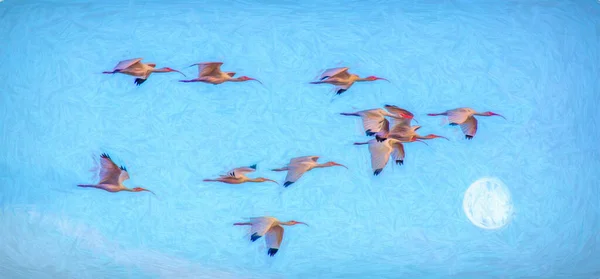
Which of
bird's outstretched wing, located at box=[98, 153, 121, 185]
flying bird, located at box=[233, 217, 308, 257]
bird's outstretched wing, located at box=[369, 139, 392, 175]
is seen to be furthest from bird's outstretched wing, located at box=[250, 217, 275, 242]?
bird's outstretched wing, located at box=[98, 153, 121, 185]

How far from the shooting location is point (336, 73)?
2443 mm

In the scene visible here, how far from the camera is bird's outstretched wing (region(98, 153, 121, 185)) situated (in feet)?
7.95

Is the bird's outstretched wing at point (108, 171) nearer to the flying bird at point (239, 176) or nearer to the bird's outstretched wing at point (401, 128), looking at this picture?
the flying bird at point (239, 176)

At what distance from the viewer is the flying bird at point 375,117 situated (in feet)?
8.01

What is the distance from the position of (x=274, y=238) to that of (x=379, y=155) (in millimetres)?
477

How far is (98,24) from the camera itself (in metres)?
2.47

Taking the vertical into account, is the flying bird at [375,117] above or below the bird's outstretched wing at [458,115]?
below

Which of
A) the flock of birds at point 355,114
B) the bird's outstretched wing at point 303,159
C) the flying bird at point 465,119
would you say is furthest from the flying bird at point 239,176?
the flying bird at point 465,119

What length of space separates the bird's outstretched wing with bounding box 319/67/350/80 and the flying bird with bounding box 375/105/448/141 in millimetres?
189

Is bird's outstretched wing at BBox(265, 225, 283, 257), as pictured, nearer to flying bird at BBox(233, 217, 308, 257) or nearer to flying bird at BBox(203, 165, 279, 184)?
flying bird at BBox(233, 217, 308, 257)

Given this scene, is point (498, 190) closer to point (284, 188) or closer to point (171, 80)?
point (284, 188)

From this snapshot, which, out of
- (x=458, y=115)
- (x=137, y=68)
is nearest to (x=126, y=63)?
(x=137, y=68)

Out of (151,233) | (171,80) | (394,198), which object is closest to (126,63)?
(171,80)

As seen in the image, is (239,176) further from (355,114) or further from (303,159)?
(355,114)
